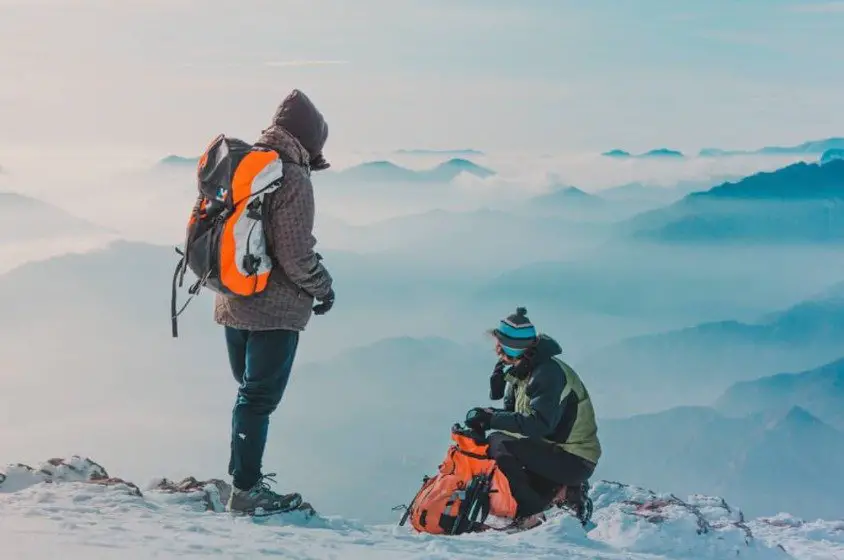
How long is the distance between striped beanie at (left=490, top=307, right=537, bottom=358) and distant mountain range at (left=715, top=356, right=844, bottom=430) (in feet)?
504

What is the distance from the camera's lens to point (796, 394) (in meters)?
162

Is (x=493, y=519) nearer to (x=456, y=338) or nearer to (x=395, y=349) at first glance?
(x=395, y=349)

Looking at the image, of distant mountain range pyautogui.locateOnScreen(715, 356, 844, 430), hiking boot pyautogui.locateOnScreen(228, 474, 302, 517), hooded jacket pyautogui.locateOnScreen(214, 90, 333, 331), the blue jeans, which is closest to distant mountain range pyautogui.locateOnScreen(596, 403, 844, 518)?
distant mountain range pyautogui.locateOnScreen(715, 356, 844, 430)

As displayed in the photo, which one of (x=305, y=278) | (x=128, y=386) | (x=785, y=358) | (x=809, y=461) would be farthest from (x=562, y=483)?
(x=785, y=358)

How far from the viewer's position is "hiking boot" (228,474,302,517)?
4992 millimetres

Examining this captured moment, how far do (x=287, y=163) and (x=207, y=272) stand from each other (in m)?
0.67

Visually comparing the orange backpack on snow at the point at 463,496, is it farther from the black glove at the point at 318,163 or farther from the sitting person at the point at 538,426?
the black glove at the point at 318,163

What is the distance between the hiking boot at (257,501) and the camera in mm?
4992

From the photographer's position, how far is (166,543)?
13.9ft

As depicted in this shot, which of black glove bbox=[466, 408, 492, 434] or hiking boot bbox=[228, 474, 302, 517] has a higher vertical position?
black glove bbox=[466, 408, 492, 434]

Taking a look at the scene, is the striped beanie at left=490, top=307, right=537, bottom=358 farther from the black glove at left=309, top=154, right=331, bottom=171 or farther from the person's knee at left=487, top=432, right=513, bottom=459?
the black glove at left=309, top=154, right=331, bottom=171

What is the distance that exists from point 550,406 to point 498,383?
0.71 metres

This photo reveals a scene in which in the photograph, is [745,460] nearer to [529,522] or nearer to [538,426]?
[529,522]

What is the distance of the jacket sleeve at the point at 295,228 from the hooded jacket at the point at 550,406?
1.63 m
